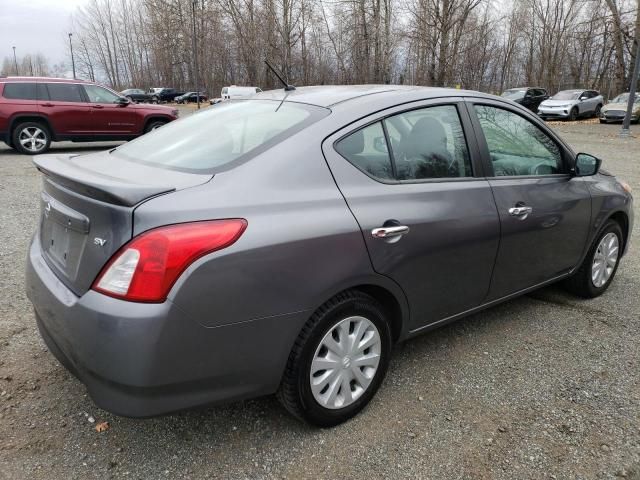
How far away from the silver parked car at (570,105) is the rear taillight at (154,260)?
2750cm

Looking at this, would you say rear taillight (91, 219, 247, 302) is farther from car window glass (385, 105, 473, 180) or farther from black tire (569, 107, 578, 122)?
black tire (569, 107, 578, 122)

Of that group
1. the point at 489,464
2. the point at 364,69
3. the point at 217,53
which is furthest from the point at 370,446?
the point at 217,53

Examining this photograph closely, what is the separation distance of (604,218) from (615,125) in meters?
23.3

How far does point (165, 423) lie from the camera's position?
249 centimetres

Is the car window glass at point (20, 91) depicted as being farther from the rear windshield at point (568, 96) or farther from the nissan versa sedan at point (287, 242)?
the rear windshield at point (568, 96)

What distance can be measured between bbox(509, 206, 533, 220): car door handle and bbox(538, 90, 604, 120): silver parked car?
2560 centimetres

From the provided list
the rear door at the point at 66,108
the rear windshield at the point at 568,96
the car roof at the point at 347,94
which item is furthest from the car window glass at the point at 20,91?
the rear windshield at the point at 568,96

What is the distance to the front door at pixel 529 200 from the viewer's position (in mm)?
3082

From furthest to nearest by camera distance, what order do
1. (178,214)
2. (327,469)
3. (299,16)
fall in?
1. (299,16)
2. (327,469)
3. (178,214)

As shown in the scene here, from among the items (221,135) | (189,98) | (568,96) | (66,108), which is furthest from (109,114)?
(189,98)

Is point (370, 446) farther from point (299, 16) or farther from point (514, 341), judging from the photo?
point (299, 16)

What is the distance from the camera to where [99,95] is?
1252 cm

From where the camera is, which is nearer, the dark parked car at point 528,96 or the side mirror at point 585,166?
the side mirror at point 585,166

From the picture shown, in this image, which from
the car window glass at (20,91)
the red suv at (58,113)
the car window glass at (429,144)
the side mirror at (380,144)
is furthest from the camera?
the red suv at (58,113)
